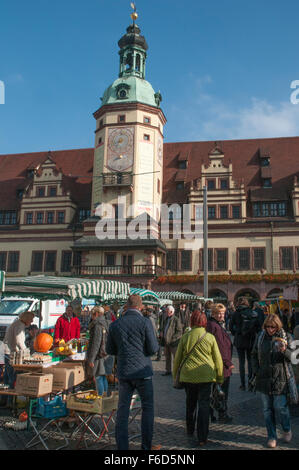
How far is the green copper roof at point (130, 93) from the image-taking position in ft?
121

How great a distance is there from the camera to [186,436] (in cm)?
630

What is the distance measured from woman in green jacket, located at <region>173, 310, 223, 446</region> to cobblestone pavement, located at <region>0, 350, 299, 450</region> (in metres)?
0.42

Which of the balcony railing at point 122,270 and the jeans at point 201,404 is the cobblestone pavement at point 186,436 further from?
the balcony railing at point 122,270

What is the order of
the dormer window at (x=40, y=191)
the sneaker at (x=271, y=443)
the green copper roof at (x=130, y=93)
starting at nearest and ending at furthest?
the sneaker at (x=271, y=443) < the green copper roof at (x=130, y=93) < the dormer window at (x=40, y=191)

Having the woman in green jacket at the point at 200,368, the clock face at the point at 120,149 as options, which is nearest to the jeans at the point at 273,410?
the woman in green jacket at the point at 200,368

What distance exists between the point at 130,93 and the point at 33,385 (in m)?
34.4

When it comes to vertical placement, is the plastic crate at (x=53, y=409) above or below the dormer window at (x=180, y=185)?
below

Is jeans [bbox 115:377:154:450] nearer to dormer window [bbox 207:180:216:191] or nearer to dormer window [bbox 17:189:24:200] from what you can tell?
dormer window [bbox 207:180:216:191]

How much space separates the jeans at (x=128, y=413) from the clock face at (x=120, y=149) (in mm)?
30770

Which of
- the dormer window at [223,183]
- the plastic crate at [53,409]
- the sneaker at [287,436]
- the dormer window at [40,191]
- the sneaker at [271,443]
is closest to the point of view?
the sneaker at [271,443]

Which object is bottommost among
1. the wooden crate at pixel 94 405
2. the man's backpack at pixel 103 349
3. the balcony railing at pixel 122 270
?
the wooden crate at pixel 94 405

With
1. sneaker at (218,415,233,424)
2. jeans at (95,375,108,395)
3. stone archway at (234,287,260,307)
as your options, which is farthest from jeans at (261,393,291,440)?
stone archway at (234,287,260,307)

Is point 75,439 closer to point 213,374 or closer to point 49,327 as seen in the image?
point 213,374

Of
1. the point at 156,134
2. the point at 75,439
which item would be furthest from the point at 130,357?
the point at 156,134
